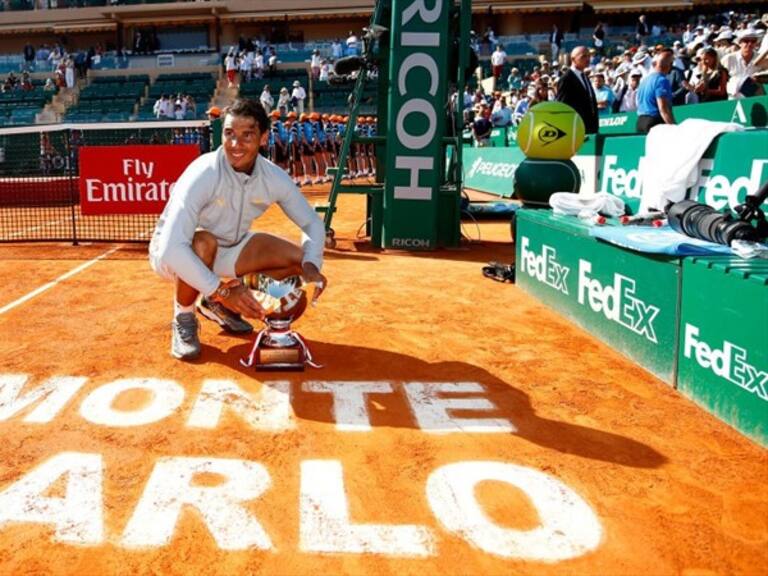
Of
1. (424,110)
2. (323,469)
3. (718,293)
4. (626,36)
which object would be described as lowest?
(323,469)

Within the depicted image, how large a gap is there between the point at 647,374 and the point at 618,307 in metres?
0.53

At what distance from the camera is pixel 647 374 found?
4.27 meters

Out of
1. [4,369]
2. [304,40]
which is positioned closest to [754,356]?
[4,369]

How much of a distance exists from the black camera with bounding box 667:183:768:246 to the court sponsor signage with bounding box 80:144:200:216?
638 centimetres

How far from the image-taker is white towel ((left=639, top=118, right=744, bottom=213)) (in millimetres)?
5234

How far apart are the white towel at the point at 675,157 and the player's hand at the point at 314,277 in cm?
288

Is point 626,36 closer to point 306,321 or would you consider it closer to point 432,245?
point 432,245

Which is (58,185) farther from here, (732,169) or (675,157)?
(732,169)

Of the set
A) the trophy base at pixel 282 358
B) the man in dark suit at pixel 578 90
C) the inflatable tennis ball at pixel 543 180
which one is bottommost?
the trophy base at pixel 282 358

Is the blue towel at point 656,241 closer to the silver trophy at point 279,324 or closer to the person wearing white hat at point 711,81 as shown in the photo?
the silver trophy at point 279,324

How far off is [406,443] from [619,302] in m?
2.02

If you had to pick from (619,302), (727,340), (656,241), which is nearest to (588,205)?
(619,302)

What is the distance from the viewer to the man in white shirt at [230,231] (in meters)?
3.85

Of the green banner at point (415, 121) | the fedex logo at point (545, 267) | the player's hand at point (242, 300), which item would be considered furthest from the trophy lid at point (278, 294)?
the green banner at point (415, 121)
